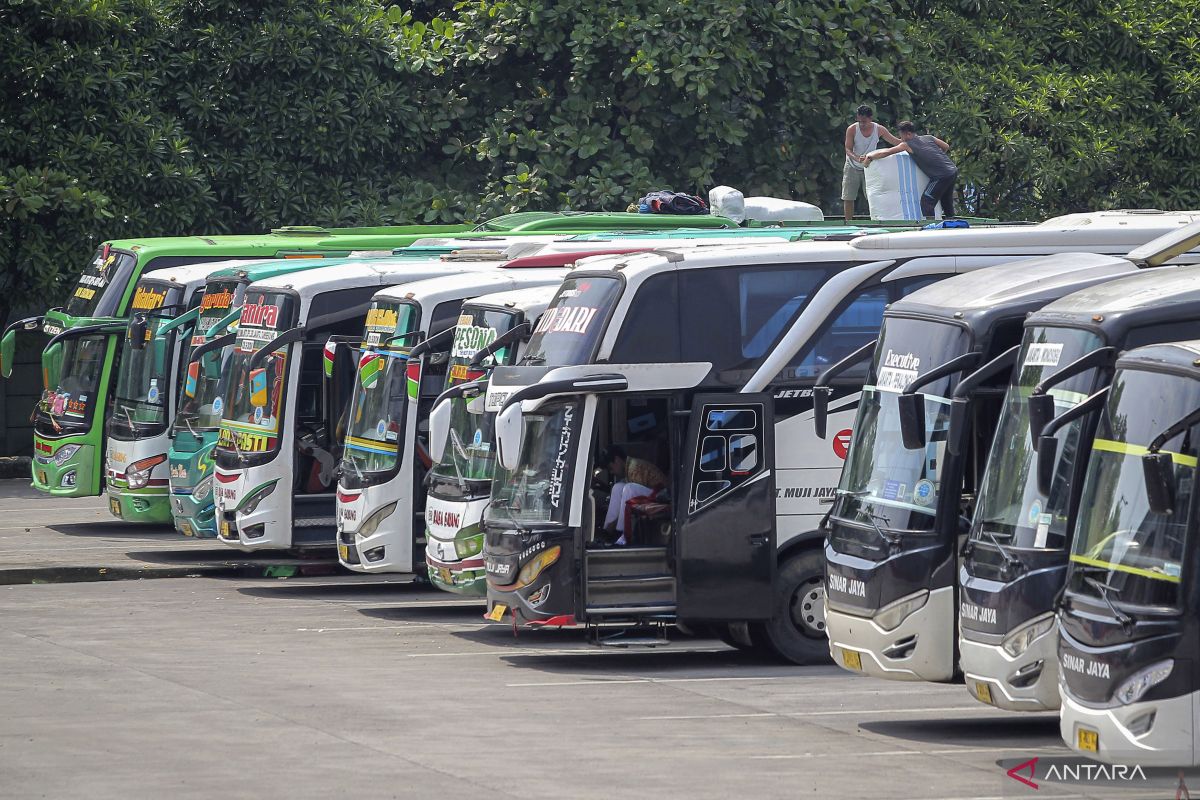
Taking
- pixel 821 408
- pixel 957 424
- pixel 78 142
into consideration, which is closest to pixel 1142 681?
pixel 957 424

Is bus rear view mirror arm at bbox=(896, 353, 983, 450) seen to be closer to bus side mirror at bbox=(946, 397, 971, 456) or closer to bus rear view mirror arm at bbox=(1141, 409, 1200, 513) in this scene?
bus side mirror at bbox=(946, 397, 971, 456)

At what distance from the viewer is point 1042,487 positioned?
33.3 ft

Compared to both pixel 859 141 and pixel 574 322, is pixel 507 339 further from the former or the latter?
pixel 859 141

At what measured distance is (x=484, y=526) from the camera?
15.0m

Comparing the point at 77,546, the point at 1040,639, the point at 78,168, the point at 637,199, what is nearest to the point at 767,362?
the point at 1040,639

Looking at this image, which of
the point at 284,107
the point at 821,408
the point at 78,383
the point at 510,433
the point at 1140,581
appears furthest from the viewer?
the point at 284,107

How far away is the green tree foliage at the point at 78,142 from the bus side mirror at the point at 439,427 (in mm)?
14232

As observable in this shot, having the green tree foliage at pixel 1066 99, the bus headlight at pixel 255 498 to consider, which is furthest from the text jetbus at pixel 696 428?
the green tree foliage at pixel 1066 99

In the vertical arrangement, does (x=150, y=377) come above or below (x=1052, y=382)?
below

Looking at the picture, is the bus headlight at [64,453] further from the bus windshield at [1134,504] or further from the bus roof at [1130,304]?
the bus windshield at [1134,504]

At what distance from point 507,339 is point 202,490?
5767 mm

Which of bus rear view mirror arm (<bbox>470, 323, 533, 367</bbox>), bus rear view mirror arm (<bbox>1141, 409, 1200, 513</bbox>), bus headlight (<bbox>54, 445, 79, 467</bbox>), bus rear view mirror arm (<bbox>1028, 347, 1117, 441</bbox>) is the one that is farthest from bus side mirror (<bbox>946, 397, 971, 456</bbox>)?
bus headlight (<bbox>54, 445, 79, 467</bbox>)

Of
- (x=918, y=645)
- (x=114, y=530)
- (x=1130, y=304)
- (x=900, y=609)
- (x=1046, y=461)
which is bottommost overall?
(x=114, y=530)

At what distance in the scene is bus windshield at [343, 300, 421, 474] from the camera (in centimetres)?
1741
